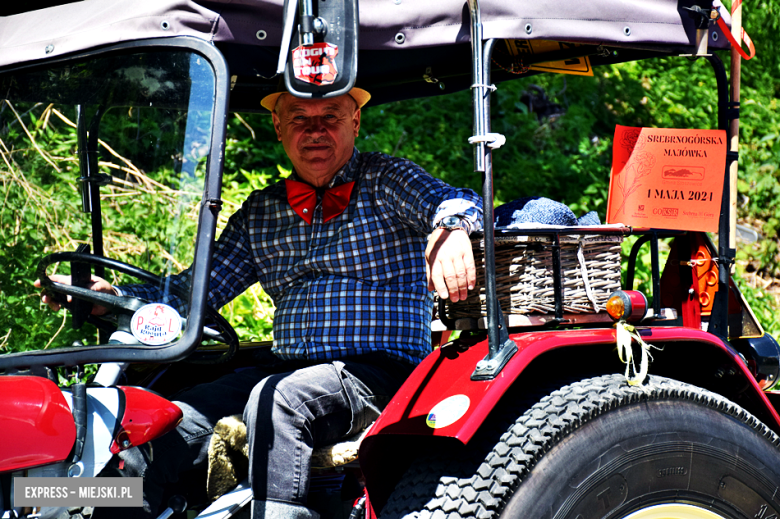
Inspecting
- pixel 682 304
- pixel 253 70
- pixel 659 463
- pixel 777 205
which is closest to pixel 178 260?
pixel 253 70

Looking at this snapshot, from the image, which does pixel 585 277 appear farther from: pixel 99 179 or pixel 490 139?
pixel 99 179

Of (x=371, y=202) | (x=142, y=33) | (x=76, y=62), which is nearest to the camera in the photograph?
(x=142, y=33)

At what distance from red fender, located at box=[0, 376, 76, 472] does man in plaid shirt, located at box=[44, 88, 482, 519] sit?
0.21m

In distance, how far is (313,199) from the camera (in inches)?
108

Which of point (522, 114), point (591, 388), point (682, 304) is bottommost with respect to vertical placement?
point (591, 388)

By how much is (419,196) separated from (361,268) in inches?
12.9

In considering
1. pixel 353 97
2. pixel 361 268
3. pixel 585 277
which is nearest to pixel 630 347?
pixel 585 277

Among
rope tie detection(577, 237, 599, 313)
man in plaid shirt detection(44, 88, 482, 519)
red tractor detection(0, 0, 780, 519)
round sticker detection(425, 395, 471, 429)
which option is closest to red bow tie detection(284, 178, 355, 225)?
man in plaid shirt detection(44, 88, 482, 519)

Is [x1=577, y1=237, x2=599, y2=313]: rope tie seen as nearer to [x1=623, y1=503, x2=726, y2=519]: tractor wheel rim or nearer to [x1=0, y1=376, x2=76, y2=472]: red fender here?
[x1=623, y1=503, x2=726, y2=519]: tractor wheel rim

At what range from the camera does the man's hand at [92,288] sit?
6.33ft

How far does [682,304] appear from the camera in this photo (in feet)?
8.22

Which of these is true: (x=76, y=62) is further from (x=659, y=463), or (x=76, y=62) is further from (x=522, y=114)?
(x=522, y=114)

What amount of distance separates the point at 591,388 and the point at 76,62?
157 cm

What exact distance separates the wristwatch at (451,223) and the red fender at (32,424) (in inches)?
41.0
